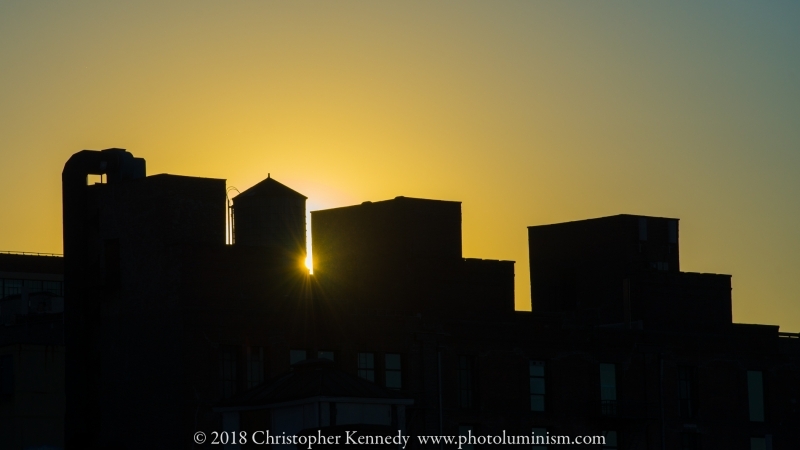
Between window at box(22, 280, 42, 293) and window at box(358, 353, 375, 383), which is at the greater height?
window at box(22, 280, 42, 293)

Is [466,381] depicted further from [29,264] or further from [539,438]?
[29,264]

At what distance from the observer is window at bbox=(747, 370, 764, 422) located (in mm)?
66500

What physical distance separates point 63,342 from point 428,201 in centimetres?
1717

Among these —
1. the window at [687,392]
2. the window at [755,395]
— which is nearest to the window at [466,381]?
the window at [687,392]

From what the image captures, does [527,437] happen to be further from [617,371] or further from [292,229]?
[292,229]

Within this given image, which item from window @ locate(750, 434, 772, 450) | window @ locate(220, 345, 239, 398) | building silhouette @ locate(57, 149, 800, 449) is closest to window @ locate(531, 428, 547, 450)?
building silhouette @ locate(57, 149, 800, 449)

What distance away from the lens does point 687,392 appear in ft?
213

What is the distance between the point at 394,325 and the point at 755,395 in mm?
19085

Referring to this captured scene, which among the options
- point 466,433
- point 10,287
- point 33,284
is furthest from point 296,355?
point 33,284

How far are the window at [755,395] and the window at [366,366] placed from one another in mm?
19398

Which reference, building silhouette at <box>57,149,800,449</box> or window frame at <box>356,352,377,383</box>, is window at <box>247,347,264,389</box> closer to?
building silhouette at <box>57,149,800,449</box>

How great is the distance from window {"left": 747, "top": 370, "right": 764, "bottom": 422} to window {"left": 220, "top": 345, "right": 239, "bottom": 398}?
25.5m

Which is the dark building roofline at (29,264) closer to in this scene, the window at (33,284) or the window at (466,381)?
the window at (33,284)

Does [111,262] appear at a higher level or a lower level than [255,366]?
higher
